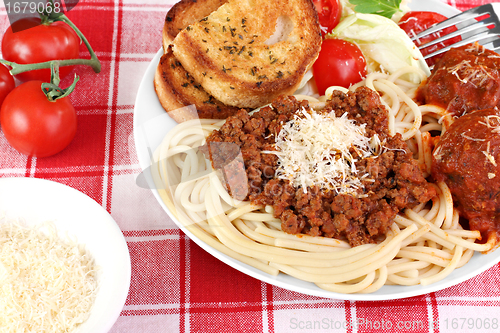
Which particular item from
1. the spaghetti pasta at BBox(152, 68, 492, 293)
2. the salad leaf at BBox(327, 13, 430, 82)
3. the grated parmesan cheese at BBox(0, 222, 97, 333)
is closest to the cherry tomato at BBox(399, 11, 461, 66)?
the salad leaf at BBox(327, 13, 430, 82)

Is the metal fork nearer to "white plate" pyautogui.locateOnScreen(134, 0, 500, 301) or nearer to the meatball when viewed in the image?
the meatball

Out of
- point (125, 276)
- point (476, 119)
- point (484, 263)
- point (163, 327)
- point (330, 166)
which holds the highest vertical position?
point (476, 119)

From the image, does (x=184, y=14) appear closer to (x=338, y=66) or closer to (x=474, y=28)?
(x=338, y=66)

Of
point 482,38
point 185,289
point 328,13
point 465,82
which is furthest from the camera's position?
point 328,13

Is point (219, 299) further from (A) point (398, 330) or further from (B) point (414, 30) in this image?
(B) point (414, 30)

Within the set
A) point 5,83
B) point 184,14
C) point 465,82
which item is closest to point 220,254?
point 184,14

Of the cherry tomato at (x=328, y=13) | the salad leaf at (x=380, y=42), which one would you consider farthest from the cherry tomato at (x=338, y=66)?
the cherry tomato at (x=328, y=13)

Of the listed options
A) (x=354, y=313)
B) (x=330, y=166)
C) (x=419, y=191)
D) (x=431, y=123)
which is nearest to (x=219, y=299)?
(x=354, y=313)
